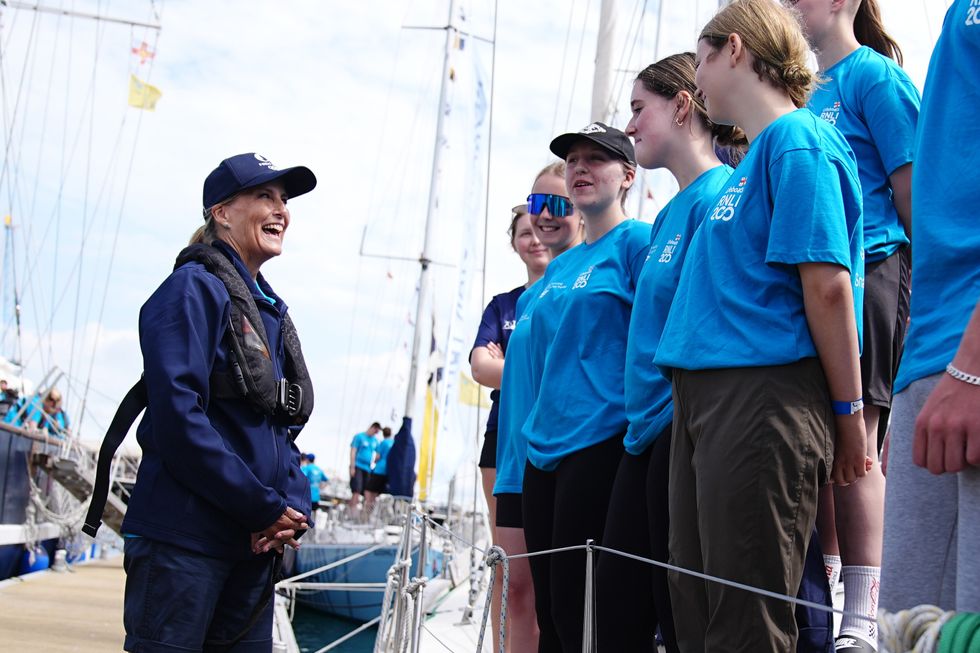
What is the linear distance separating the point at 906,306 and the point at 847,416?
819mm

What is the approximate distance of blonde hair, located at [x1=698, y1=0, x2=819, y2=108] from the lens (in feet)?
7.34

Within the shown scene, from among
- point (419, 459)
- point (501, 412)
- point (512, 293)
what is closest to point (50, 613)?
point (512, 293)

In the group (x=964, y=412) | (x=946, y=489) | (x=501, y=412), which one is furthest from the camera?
(x=501, y=412)

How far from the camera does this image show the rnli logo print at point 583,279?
3017 millimetres

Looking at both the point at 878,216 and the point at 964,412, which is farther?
the point at 878,216

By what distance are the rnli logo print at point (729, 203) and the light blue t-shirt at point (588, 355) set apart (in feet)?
2.59

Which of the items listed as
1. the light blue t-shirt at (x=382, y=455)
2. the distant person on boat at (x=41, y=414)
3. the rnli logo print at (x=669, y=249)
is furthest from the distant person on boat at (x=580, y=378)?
the light blue t-shirt at (x=382, y=455)

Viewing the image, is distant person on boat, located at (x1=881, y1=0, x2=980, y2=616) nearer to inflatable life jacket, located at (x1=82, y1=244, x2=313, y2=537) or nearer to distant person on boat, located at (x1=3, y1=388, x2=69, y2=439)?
inflatable life jacket, located at (x1=82, y1=244, x2=313, y2=537)

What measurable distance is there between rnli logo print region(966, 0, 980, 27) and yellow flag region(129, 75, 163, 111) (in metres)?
16.5

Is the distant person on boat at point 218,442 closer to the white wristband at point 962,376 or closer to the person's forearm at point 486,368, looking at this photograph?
the person's forearm at point 486,368

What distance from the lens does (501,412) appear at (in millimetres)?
3592

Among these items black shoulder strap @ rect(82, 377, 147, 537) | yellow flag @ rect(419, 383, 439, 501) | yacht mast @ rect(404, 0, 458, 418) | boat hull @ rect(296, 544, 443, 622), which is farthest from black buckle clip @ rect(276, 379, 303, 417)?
yacht mast @ rect(404, 0, 458, 418)

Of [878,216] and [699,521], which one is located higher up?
[878,216]

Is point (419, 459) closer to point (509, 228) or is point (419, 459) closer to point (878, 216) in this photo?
point (509, 228)
